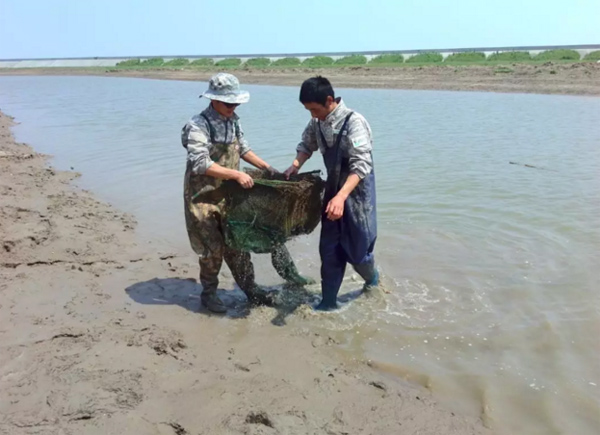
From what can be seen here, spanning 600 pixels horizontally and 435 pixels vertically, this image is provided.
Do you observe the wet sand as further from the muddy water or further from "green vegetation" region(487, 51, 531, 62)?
"green vegetation" region(487, 51, 531, 62)

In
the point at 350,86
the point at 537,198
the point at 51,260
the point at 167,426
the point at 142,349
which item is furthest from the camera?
the point at 350,86

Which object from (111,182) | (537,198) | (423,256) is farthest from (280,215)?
(111,182)

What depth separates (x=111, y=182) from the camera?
8758mm

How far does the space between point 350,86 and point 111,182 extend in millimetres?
19271

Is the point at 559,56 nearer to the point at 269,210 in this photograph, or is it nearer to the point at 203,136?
the point at 269,210

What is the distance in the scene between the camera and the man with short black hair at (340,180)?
3.83 meters

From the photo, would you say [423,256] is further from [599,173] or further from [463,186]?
[599,173]

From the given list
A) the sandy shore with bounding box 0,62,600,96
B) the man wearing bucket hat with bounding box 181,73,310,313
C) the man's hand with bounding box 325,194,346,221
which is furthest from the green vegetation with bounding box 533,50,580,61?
the man's hand with bounding box 325,194,346,221

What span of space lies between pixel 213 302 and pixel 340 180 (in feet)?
4.60

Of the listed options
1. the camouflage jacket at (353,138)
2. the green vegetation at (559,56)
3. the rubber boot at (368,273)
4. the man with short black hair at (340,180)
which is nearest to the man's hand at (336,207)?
the man with short black hair at (340,180)

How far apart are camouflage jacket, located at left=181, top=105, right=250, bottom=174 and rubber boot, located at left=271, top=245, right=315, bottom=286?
1062 mm

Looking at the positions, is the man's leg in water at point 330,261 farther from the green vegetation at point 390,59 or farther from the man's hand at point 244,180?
the green vegetation at point 390,59

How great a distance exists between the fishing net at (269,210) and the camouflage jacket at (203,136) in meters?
0.29

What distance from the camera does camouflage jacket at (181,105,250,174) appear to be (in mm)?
3898
